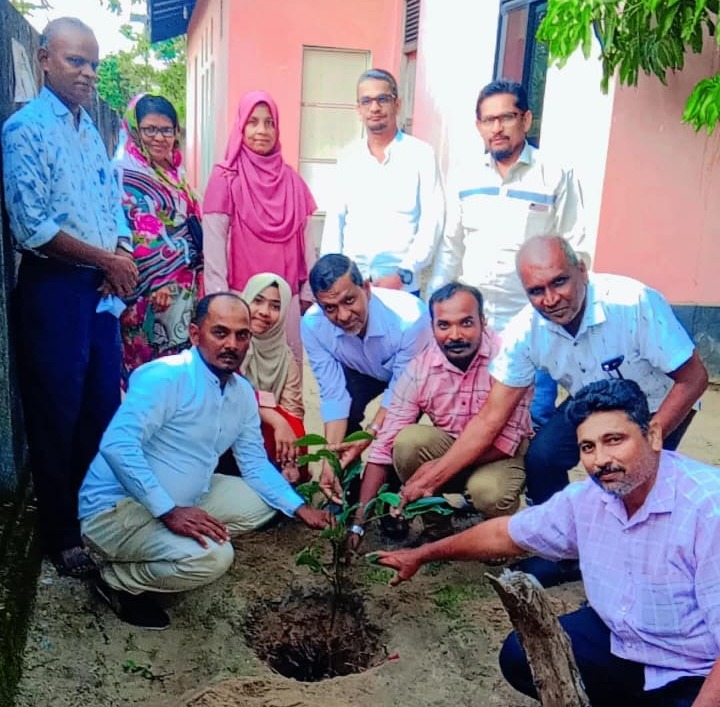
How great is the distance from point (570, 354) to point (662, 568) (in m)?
1.14

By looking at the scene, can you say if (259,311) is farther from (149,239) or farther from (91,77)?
(91,77)

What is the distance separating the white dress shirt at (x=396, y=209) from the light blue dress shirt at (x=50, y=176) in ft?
4.29

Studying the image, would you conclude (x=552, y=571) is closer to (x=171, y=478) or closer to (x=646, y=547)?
(x=646, y=547)

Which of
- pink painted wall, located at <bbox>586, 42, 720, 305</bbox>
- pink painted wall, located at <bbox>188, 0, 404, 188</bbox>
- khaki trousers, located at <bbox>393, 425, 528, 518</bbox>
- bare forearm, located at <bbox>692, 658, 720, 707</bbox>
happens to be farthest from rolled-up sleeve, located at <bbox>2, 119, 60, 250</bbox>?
pink painted wall, located at <bbox>188, 0, 404, 188</bbox>

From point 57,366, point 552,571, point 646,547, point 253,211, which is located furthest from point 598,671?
point 253,211

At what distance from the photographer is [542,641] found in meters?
1.96

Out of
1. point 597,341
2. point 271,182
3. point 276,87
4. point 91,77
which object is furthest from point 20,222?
point 276,87

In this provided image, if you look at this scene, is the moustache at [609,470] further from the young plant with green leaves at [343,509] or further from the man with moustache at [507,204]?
the man with moustache at [507,204]

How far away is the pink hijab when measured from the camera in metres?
3.91

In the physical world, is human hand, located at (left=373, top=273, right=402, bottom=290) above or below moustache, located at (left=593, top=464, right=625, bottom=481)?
above

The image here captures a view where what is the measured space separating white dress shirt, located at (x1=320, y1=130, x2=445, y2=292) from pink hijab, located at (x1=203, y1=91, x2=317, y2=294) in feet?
1.10

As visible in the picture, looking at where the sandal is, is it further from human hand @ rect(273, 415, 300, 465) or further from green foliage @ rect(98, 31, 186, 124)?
green foliage @ rect(98, 31, 186, 124)

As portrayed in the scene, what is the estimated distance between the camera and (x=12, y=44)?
310cm

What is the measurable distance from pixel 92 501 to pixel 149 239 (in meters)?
1.40
